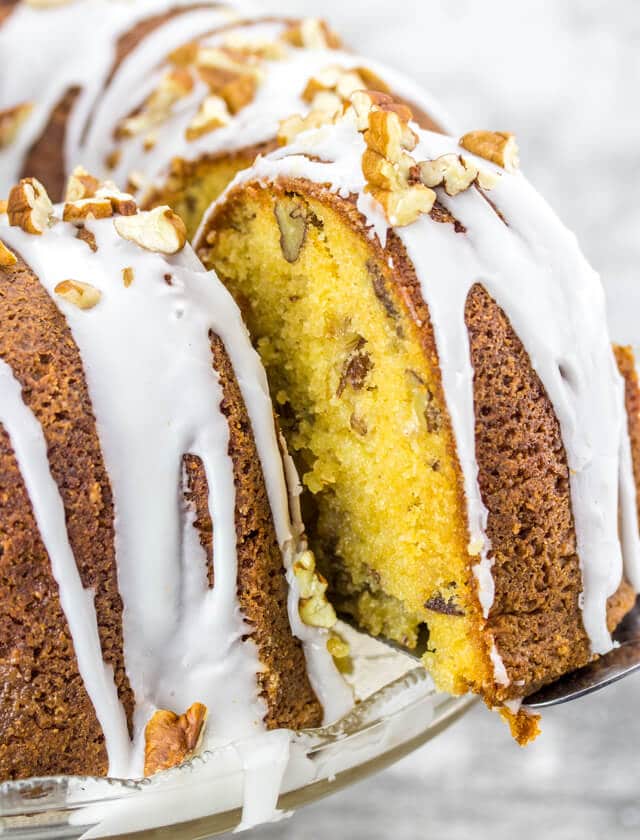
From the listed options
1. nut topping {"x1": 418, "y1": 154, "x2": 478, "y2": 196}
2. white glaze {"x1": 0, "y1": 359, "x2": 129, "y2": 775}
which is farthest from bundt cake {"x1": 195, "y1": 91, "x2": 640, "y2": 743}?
white glaze {"x1": 0, "y1": 359, "x2": 129, "y2": 775}

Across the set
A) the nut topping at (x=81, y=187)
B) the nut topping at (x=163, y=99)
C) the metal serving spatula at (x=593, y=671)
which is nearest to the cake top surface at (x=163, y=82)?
the nut topping at (x=163, y=99)

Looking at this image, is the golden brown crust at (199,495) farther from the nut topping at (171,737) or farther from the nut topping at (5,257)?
the nut topping at (5,257)

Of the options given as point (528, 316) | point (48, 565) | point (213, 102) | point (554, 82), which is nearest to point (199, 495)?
point (48, 565)

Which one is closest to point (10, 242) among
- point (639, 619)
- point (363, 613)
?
point (363, 613)

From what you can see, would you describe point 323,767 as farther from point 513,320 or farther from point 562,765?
point 562,765

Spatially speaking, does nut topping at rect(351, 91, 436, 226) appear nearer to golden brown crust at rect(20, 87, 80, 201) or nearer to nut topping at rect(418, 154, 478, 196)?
nut topping at rect(418, 154, 478, 196)

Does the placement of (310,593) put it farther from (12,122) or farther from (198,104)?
(12,122)
